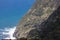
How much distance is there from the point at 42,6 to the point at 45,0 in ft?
7.11

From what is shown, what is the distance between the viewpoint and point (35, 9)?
269 ft

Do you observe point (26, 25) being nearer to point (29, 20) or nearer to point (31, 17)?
point (29, 20)

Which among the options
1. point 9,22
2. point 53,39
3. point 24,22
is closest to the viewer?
point 53,39

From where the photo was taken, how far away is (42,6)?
264 ft

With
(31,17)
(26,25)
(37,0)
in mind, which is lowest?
(26,25)

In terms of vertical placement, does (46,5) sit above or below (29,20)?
above

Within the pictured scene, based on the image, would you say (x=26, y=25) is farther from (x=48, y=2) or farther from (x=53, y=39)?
(x=53, y=39)

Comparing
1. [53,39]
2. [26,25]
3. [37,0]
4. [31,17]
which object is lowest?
[53,39]

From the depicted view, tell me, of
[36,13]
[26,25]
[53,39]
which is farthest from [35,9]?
[53,39]

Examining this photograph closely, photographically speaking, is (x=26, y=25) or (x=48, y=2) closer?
(x=26, y=25)

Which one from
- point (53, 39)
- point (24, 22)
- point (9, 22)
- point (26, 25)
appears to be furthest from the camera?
point (9, 22)

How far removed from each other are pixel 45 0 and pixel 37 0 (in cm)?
339

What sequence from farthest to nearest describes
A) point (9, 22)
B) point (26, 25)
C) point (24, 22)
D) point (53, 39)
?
point (9, 22) < point (24, 22) < point (26, 25) < point (53, 39)

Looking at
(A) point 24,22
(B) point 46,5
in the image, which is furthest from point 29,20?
(B) point 46,5
